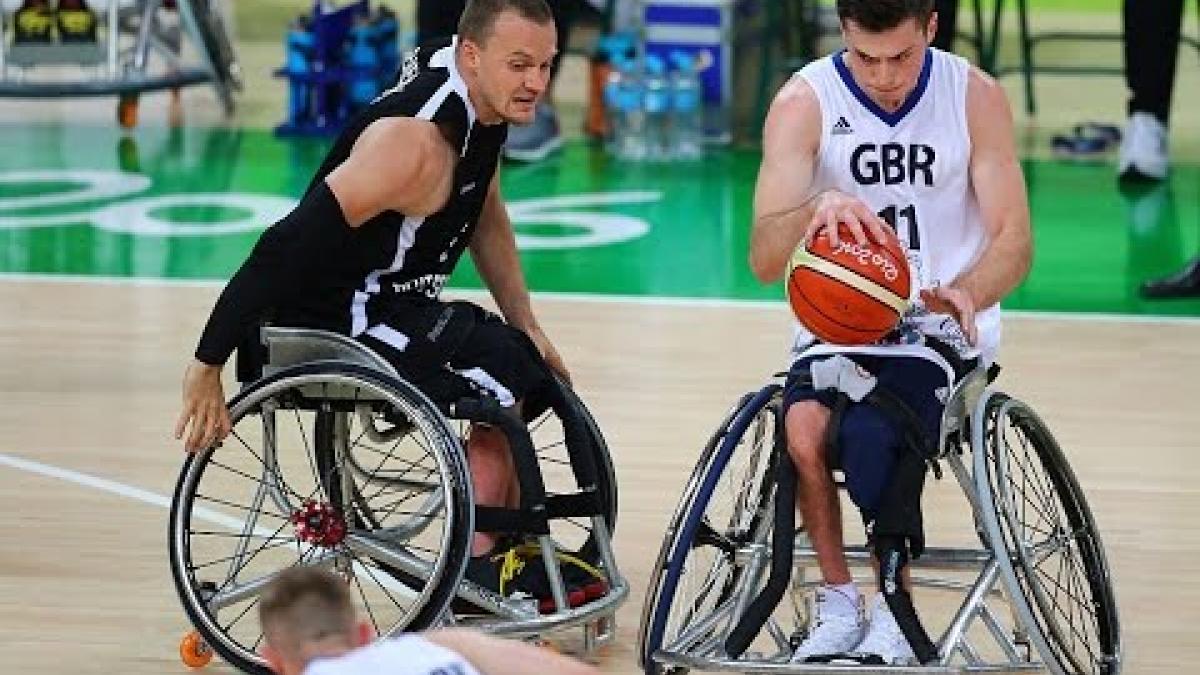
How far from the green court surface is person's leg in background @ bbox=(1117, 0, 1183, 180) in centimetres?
13

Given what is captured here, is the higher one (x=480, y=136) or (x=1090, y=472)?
(x=480, y=136)

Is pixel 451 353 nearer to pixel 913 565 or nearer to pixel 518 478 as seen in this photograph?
pixel 518 478

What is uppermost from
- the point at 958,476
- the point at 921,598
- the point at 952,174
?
the point at 952,174

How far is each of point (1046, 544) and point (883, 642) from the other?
41cm

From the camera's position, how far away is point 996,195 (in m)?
5.29

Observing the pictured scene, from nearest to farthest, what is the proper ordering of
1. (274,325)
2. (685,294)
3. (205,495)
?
1. (274,325)
2. (205,495)
3. (685,294)

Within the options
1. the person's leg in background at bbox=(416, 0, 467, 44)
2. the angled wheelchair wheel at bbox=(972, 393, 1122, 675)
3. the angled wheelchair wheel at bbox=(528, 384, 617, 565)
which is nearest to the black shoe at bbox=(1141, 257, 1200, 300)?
the angled wheelchair wheel at bbox=(528, 384, 617, 565)

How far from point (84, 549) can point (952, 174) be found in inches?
82.8

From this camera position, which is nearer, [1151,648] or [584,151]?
[1151,648]

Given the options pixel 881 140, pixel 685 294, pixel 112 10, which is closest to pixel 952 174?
pixel 881 140

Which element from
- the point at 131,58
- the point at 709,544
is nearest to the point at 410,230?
the point at 709,544

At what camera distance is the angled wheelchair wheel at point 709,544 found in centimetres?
485

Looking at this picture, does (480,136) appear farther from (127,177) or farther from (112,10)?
(112,10)

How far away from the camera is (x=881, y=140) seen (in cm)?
530
